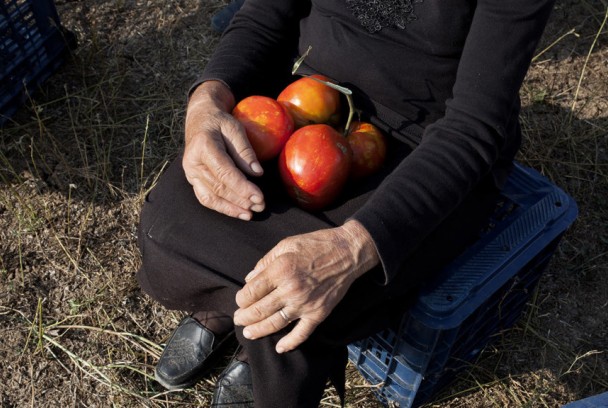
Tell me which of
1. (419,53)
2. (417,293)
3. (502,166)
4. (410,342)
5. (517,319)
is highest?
(419,53)

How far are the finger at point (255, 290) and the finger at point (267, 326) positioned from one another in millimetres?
47

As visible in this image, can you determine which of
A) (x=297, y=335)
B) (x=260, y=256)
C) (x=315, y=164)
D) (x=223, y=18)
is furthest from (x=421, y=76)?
(x=223, y=18)

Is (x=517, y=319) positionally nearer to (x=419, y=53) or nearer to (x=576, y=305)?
(x=576, y=305)

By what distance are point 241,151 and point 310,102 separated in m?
0.23

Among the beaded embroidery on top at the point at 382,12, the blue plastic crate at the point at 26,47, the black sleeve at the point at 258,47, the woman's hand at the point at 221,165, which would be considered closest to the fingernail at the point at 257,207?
the woman's hand at the point at 221,165

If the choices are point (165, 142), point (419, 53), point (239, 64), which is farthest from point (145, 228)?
point (165, 142)

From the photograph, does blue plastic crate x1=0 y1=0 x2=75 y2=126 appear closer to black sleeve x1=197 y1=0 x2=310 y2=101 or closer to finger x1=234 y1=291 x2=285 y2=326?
black sleeve x1=197 y1=0 x2=310 y2=101

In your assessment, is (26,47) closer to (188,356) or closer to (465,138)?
(188,356)

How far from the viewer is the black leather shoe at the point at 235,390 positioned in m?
1.89

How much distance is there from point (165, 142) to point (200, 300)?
125cm

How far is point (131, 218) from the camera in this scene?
7.91 feet

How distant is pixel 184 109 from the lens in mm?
2762

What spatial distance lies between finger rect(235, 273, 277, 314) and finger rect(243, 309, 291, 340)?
1.9 inches

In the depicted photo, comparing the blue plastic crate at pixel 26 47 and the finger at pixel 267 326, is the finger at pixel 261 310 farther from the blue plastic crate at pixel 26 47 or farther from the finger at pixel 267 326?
the blue plastic crate at pixel 26 47
